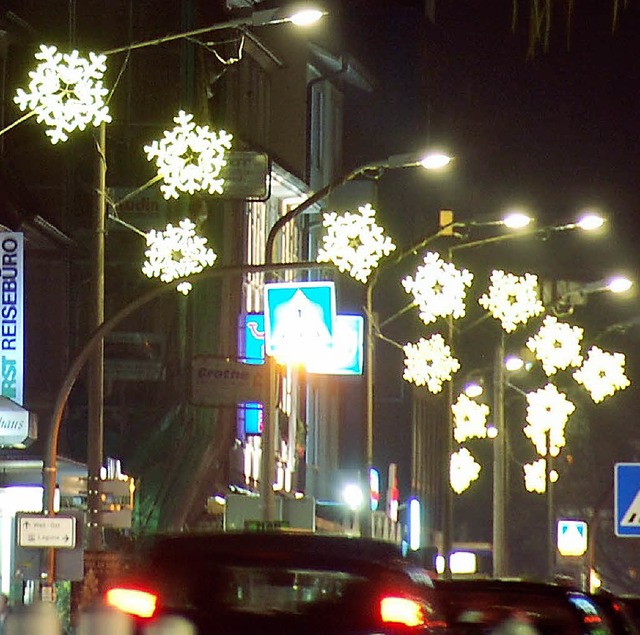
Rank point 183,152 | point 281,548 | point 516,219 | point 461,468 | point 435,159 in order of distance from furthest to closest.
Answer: point 461,468
point 516,219
point 435,159
point 183,152
point 281,548

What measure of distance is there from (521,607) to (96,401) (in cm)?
898

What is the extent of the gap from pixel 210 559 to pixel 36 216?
23.0 meters

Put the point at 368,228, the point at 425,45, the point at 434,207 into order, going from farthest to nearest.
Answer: the point at 434,207 → the point at 425,45 → the point at 368,228

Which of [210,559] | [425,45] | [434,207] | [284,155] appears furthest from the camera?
[434,207]

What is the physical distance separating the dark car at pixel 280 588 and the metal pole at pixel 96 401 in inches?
435

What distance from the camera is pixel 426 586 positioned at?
40.3 feet

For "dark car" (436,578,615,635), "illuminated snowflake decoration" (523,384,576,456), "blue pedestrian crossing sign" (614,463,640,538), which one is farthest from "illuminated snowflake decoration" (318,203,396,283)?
"illuminated snowflake decoration" (523,384,576,456)

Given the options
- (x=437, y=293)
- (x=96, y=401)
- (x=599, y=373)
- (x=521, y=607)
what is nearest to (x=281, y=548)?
(x=521, y=607)

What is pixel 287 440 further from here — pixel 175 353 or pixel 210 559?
pixel 210 559

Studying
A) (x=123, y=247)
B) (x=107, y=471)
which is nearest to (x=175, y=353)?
(x=123, y=247)

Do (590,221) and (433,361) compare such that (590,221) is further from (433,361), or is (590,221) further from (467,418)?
(467,418)

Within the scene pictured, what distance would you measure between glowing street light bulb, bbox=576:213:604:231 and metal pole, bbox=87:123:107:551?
38.7ft

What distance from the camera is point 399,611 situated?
11672 mm

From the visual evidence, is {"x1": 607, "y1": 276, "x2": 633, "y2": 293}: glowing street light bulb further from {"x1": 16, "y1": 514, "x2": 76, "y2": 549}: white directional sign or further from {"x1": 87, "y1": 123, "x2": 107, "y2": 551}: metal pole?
{"x1": 16, "y1": 514, "x2": 76, "y2": 549}: white directional sign
